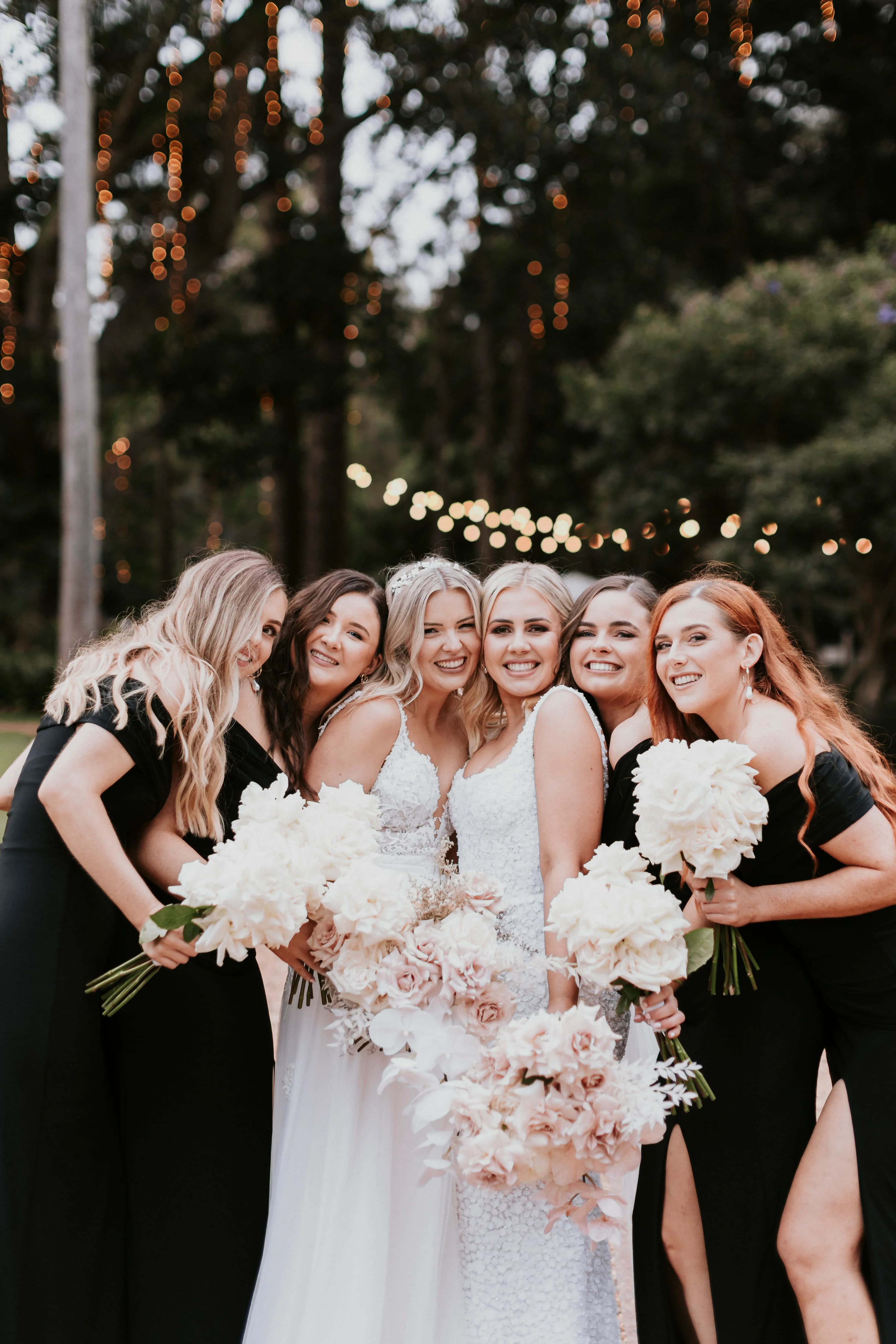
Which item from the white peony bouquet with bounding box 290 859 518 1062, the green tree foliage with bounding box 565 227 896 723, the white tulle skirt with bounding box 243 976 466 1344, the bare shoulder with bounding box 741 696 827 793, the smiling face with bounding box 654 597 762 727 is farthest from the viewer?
the green tree foliage with bounding box 565 227 896 723

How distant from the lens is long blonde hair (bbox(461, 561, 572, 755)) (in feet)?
12.5

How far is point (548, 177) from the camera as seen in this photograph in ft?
58.4

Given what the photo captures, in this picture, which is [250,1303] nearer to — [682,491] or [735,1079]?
[735,1079]

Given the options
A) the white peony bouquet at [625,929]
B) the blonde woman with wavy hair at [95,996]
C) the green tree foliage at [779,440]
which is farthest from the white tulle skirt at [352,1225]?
the green tree foliage at [779,440]

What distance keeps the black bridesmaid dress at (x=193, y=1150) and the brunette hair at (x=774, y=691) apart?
144 cm

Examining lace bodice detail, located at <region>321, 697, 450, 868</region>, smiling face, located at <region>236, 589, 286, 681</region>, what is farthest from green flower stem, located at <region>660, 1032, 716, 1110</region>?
smiling face, located at <region>236, 589, 286, 681</region>

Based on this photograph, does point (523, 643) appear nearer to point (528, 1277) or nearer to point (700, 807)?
point (700, 807)

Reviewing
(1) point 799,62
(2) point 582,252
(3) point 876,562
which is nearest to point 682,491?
(3) point 876,562

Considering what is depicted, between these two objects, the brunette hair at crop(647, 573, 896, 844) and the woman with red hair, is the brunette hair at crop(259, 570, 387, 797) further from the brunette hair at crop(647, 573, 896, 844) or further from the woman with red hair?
the woman with red hair

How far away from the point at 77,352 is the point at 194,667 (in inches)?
436

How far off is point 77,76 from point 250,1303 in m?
13.1

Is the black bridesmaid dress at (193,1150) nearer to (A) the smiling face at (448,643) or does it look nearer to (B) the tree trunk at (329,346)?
(A) the smiling face at (448,643)

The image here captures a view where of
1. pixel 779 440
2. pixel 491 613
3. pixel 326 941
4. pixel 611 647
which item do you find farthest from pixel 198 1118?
pixel 779 440

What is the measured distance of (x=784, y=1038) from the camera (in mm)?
3037
